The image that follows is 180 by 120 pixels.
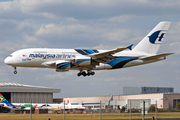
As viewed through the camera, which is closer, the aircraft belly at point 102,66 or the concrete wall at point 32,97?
the aircraft belly at point 102,66

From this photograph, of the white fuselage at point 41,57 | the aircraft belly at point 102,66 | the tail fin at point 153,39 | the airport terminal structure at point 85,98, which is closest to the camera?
the white fuselage at point 41,57

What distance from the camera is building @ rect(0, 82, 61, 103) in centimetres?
13175

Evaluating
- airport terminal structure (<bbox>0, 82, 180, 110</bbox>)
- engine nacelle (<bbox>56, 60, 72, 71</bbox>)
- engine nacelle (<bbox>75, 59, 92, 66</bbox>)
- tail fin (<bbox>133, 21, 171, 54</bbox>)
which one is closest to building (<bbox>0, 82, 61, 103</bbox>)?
airport terminal structure (<bbox>0, 82, 180, 110</bbox>)

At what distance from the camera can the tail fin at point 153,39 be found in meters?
59.8

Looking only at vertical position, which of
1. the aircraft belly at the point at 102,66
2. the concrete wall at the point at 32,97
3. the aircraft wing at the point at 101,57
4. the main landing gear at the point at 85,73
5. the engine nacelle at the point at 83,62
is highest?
the aircraft wing at the point at 101,57

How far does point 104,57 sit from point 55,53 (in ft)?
28.5

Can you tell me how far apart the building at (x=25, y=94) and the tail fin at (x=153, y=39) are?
Answer: 84926mm

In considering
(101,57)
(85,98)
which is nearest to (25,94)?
(85,98)

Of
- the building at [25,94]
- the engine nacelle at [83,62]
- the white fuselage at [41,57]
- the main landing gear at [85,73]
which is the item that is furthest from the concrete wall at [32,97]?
the engine nacelle at [83,62]

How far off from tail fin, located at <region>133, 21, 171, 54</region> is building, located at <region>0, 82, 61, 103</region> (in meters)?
84.9

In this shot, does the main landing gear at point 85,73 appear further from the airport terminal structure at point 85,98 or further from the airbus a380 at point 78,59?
the airport terminal structure at point 85,98

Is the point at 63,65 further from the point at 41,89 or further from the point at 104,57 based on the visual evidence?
the point at 41,89

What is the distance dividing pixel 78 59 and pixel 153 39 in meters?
18.4

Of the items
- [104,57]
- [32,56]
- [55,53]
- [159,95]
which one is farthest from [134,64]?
[159,95]
